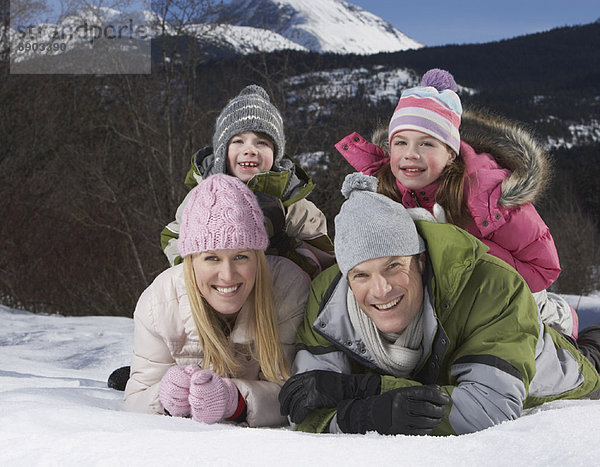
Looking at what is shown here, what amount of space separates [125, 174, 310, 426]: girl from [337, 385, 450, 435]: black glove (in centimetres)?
55

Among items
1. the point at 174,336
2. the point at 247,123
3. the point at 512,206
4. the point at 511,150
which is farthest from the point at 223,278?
the point at 511,150

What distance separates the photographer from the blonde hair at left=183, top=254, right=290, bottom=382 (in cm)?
233

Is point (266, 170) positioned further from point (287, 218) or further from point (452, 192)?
point (452, 192)

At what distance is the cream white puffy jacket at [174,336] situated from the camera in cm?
237

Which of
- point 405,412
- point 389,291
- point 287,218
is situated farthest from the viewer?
point 287,218

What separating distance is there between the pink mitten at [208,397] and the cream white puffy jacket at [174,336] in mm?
182

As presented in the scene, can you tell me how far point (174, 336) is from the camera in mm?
2389

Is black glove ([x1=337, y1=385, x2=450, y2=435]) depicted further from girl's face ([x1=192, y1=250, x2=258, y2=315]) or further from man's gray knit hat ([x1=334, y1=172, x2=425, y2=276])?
girl's face ([x1=192, y1=250, x2=258, y2=315])

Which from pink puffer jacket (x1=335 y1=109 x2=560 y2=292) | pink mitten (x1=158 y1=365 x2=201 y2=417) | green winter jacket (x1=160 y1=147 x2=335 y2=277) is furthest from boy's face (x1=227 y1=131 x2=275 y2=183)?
pink mitten (x1=158 y1=365 x2=201 y2=417)

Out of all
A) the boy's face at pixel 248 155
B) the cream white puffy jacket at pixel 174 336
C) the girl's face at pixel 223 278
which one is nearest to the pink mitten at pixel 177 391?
the cream white puffy jacket at pixel 174 336

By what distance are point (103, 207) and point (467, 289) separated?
11.0 meters

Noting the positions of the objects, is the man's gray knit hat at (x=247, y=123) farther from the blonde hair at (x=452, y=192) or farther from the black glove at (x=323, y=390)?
the black glove at (x=323, y=390)

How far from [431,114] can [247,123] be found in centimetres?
103

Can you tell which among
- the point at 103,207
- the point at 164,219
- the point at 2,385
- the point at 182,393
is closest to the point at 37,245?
the point at 103,207
